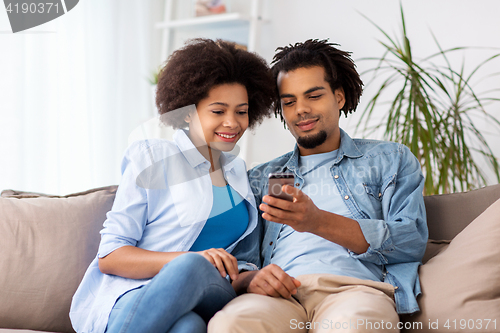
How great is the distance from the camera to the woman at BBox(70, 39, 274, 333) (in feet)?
3.18

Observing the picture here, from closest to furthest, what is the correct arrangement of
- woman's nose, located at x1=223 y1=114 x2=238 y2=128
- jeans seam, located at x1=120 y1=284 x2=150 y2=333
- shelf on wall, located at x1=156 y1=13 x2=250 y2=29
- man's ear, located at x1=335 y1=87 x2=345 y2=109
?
jeans seam, located at x1=120 y1=284 x2=150 y2=333 < woman's nose, located at x1=223 y1=114 x2=238 y2=128 < man's ear, located at x1=335 y1=87 x2=345 y2=109 < shelf on wall, located at x1=156 y1=13 x2=250 y2=29

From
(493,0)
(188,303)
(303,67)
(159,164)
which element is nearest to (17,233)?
(159,164)

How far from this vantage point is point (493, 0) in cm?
207

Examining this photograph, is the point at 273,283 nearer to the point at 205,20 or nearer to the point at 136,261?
the point at 136,261

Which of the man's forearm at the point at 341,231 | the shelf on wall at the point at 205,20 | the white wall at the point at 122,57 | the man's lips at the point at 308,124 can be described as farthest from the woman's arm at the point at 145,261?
the shelf on wall at the point at 205,20

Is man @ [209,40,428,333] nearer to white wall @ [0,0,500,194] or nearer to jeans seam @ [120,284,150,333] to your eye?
jeans seam @ [120,284,150,333]

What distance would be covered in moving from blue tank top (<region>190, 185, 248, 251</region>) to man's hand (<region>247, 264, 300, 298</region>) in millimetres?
170

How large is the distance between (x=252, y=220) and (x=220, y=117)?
325mm

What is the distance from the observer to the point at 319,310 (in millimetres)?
1107

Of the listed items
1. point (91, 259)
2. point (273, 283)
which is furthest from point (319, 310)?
point (91, 259)

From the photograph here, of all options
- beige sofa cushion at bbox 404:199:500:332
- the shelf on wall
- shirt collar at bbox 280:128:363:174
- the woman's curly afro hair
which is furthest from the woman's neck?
the shelf on wall

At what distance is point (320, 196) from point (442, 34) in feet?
4.34

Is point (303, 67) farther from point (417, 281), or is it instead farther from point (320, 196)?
point (417, 281)

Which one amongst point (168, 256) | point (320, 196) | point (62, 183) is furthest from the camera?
point (62, 183)
